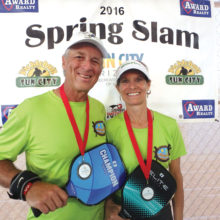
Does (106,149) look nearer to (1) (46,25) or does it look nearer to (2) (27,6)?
(1) (46,25)

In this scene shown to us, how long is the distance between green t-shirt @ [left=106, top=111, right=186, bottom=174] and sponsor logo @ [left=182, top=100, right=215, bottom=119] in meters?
0.63

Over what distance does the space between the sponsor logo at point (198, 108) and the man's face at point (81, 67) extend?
0.98 m

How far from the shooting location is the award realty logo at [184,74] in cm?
167

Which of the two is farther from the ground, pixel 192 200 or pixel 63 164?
pixel 63 164

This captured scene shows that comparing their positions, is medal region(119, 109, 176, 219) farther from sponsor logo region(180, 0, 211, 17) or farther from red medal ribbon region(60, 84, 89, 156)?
sponsor logo region(180, 0, 211, 17)

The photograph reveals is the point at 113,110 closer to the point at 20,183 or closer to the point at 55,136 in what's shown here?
the point at 55,136

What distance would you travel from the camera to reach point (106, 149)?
979 mm

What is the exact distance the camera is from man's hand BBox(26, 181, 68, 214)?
76cm

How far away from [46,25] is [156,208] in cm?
146

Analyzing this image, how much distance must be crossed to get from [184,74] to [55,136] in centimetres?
124

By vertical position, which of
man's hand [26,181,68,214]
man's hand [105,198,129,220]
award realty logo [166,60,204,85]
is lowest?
man's hand [105,198,129,220]

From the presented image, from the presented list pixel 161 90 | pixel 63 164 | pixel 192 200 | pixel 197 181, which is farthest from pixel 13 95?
pixel 197 181

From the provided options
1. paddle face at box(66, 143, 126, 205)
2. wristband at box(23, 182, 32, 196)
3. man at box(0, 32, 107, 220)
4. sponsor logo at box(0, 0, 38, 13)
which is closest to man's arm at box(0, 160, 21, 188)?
man at box(0, 32, 107, 220)

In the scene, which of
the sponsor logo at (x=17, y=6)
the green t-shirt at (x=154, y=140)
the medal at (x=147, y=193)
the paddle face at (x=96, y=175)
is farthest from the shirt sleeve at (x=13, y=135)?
the sponsor logo at (x=17, y=6)
